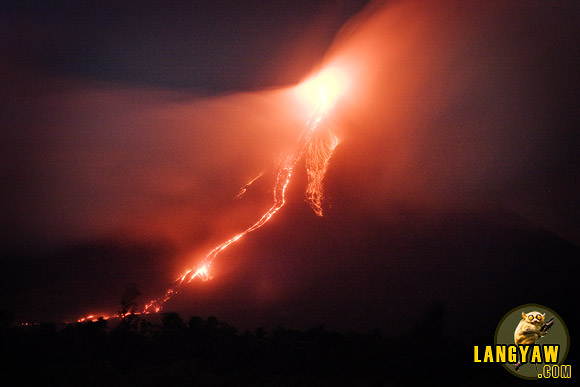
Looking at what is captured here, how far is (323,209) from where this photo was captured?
51.1 ft

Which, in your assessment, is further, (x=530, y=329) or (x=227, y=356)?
(x=227, y=356)

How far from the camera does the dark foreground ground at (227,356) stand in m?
6.70

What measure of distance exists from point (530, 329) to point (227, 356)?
4.60m

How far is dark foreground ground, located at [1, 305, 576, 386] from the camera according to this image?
6703 millimetres

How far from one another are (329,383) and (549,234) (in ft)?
43.0

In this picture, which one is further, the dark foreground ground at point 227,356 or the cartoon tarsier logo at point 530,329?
the dark foreground ground at point 227,356

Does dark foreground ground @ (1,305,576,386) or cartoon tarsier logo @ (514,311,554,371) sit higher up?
cartoon tarsier logo @ (514,311,554,371)

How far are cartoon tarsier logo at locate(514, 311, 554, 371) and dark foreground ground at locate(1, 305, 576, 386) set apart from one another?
0.59 m

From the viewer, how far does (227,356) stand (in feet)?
24.2

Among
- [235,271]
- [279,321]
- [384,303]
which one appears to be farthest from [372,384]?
[235,271]

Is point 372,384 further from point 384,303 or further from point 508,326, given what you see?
point 384,303

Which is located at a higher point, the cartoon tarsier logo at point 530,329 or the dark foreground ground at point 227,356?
the cartoon tarsier logo at point 530,329

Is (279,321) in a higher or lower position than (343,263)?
lower

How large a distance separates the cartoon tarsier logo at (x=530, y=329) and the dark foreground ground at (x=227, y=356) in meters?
0.59
